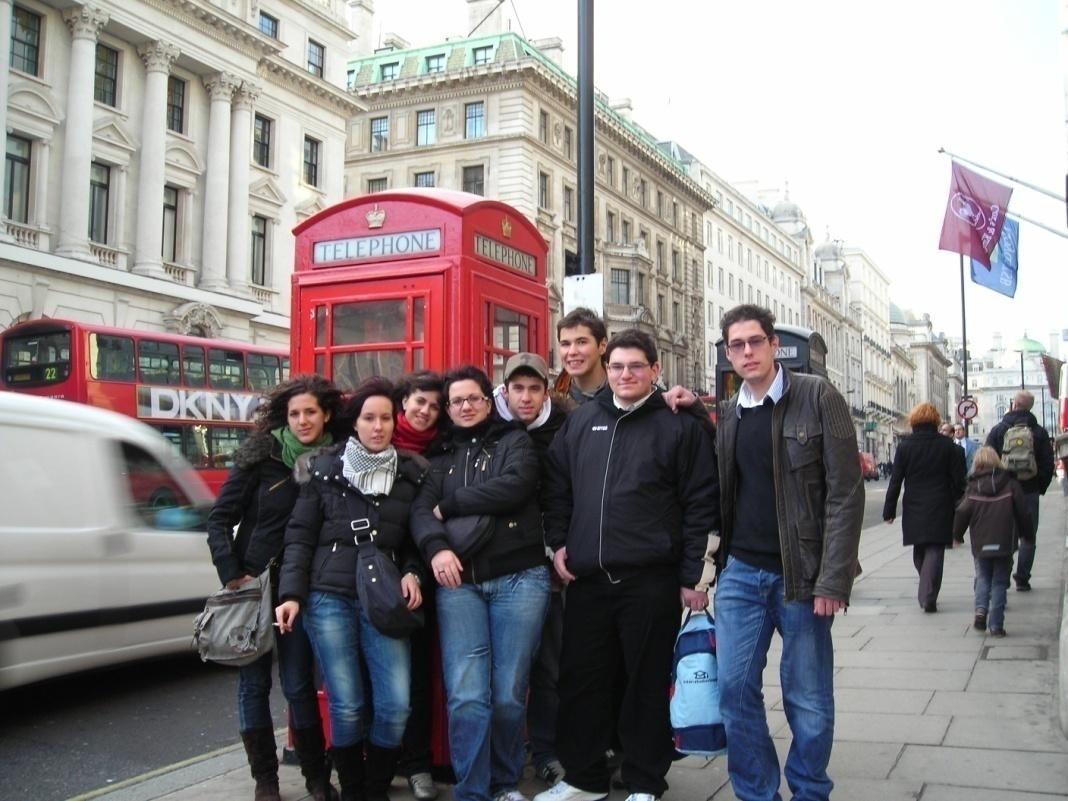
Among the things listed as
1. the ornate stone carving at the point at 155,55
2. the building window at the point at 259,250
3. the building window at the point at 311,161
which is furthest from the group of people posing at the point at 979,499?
the building window at the point at 311,161

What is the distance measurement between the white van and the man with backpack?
713cm

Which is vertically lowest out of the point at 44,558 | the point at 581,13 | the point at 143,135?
the point at 44,558

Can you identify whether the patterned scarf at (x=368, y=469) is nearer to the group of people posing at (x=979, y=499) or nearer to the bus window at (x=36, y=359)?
the group of people posing at (x=979, y=499)

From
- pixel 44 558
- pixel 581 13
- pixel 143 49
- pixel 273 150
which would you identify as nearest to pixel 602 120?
pixel 273 150

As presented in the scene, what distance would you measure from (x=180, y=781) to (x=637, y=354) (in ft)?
9.97

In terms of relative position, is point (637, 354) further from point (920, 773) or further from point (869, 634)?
point (869, 634)

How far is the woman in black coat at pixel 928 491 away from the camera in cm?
945

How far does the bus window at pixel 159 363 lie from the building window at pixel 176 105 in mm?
15088

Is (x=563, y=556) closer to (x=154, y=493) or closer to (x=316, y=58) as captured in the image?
(x=154, y=493)

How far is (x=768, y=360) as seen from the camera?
13.8 feet

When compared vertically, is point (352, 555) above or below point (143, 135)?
below

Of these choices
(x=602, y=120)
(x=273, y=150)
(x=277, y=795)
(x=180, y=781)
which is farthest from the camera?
(x=602, y=120)

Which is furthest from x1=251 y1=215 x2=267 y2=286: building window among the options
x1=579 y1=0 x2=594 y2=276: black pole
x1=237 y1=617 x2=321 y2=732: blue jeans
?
x1=237 y1=617 x2=321 y2=732: blue jeans

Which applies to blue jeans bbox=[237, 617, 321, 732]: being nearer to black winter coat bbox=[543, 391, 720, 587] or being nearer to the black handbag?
the black handbag
